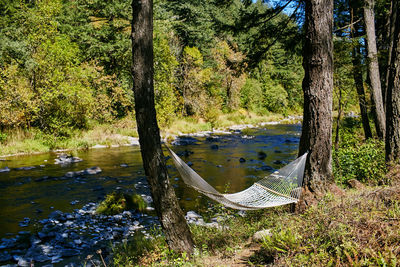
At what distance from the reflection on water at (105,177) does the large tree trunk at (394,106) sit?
2379 mm

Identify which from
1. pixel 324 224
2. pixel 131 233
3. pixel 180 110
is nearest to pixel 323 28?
pixel 324 224

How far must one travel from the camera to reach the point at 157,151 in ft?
8.40

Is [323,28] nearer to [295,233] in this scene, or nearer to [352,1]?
[295,233]

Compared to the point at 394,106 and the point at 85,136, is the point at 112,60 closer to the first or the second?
the point at 85,136

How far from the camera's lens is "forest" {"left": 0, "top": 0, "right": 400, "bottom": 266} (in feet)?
7.57

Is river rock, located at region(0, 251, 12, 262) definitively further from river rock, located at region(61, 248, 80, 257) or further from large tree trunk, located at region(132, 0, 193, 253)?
large tree trunk, located at region(132, 0, 193, 253)

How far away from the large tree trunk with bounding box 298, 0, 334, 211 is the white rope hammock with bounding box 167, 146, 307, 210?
13 cm

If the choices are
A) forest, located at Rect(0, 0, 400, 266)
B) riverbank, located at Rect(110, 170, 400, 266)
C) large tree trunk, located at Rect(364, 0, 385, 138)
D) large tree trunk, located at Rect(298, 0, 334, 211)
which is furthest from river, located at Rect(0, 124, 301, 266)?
large tree trunk, located at Rect(364, 0, 385, 138)

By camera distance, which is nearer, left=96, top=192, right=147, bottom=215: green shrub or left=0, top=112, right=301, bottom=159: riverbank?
left=96, top=192, right=147, bottom=215: green shrub

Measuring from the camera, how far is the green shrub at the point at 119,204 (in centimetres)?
514

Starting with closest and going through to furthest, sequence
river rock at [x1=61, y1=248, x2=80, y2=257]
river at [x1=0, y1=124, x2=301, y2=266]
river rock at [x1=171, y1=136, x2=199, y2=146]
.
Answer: river rock at [x1=61, y1=248, x2=80, y2=257] < river at [x1=0, y1=124, x2=301, y2=266] < river rock at [x1=171, y1=136, x2=199, y2=146]

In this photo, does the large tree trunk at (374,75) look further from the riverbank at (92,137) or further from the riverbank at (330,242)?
the riverbank at (92,137)

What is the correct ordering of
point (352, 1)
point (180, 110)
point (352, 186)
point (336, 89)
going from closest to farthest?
point (352, 186)
point (352, 1)
point (336, 89)
point (180, 110)

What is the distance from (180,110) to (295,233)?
1596cm
